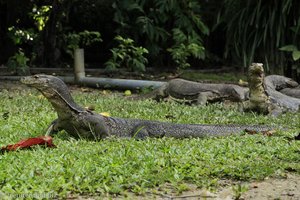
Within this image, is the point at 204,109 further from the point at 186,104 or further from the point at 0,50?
the point at 0,50

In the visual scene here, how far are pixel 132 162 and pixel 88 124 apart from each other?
1.45 meters

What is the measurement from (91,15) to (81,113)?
32.4ft

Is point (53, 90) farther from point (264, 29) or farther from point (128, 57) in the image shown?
point (128, 57)

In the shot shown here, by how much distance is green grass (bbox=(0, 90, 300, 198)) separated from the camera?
3723 millimetres

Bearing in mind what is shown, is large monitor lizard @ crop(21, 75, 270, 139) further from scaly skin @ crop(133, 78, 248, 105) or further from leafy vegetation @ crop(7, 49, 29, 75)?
leafy vegetation @ crop(7, 49, 29, 75)

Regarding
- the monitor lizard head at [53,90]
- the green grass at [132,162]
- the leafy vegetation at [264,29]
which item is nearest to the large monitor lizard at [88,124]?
the monitor lizard head at [53,90]

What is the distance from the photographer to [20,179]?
374cm

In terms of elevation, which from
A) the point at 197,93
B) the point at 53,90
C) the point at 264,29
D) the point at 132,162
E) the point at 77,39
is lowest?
the point at 197,93

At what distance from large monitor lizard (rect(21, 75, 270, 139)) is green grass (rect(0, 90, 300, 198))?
160mm

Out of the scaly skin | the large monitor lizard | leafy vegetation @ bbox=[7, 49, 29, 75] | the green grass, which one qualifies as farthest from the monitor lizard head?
leafy vegetation @ bbox=[7, 49, 29, 75]

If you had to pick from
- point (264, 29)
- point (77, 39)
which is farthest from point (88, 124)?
point (77, 39)

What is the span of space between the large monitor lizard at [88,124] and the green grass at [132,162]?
16 cm

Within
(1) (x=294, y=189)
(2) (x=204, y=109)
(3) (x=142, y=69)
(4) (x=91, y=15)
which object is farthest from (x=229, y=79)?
(1) (x=294, y=189)

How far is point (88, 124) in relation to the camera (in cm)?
566
